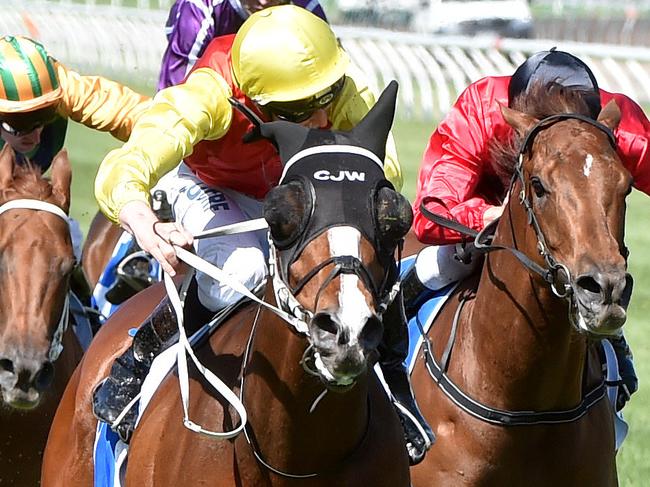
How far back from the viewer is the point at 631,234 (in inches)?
589

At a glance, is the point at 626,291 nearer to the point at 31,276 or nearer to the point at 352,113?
the point at 352,113

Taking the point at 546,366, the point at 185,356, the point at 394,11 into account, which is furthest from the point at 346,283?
the point at 394,11

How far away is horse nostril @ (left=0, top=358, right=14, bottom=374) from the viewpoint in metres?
5.64

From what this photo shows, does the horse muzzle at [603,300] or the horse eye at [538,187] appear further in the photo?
the horse eye at [538,187]

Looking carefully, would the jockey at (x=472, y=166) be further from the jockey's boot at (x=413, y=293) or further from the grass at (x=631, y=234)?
the grass at (x=631, y=234)

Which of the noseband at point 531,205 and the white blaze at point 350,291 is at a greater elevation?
the white blaze at point 350,291

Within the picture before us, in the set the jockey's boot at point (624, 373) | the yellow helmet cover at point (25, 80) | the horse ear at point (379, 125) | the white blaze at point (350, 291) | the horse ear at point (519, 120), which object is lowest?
the jockey's boot at point (624, 373)

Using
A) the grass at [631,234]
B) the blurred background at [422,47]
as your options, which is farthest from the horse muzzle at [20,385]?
the blurred background at [422,47]

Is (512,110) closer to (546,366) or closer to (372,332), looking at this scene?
(546,366)

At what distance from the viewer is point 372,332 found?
11.6 feet

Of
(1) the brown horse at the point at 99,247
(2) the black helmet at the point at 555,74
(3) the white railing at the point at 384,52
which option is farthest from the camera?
(3) the white railing at the point at 384,52

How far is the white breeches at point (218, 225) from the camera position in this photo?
470 centimetres

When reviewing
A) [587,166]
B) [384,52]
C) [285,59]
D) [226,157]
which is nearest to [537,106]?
[587,166]

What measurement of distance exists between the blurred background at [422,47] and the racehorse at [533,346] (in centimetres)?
430
